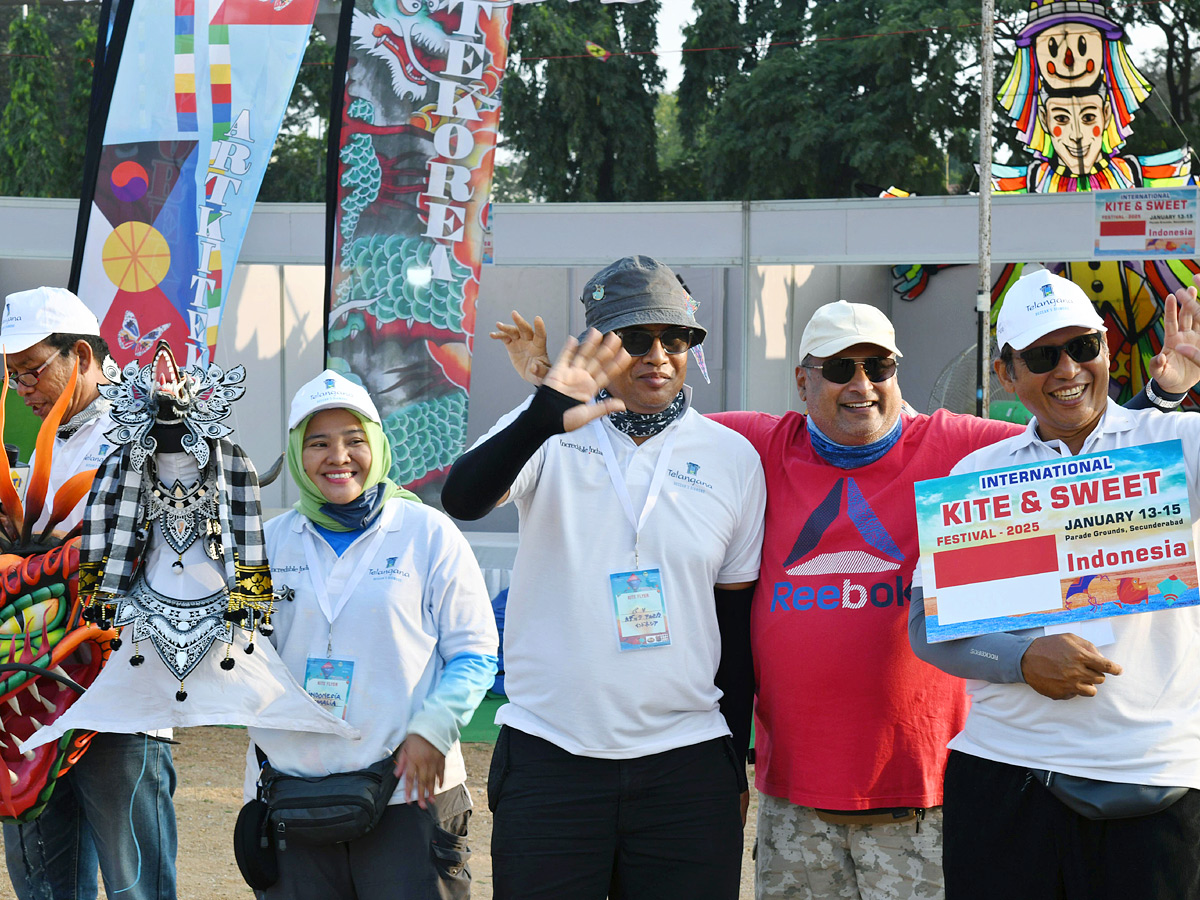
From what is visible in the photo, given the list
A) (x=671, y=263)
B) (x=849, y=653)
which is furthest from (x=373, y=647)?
(x=671, y=263)

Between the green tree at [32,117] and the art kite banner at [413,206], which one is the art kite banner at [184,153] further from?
the green tree at [32,117]

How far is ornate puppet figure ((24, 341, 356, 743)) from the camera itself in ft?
9.51

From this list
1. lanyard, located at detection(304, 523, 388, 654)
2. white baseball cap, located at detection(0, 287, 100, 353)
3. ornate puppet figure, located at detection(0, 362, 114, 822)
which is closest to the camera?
lanyard, located at detection(304, 523, 388, 654)

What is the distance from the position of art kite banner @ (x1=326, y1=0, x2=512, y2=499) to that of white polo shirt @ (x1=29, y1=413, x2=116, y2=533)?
4287mm

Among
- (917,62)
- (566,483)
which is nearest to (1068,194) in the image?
(566,483)

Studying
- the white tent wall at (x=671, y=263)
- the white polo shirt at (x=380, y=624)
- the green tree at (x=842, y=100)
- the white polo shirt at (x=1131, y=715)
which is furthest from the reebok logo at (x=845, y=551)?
the green tree at (x=842, y=100)

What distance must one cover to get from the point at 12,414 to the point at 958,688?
8507mm

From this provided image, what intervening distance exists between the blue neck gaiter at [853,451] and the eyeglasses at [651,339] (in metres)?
0.42

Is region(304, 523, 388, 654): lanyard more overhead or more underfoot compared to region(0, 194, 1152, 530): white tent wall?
more underfoot

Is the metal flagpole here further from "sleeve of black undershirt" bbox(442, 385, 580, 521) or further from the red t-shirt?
"sleeve of black undershirt" bbox(442, 385, 580, 521)

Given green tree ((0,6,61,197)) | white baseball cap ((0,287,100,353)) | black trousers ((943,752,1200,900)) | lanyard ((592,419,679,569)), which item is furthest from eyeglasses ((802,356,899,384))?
green tree ((0,6,61,197))

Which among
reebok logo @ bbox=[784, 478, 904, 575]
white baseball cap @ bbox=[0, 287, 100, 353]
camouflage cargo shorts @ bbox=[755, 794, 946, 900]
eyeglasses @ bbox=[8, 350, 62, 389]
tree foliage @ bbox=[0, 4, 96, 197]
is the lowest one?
camouflage cargo shorts @ bbox=[755, 794, 946, 900]

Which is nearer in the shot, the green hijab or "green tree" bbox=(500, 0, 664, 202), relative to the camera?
the green hijab

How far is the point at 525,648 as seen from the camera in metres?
2.77
